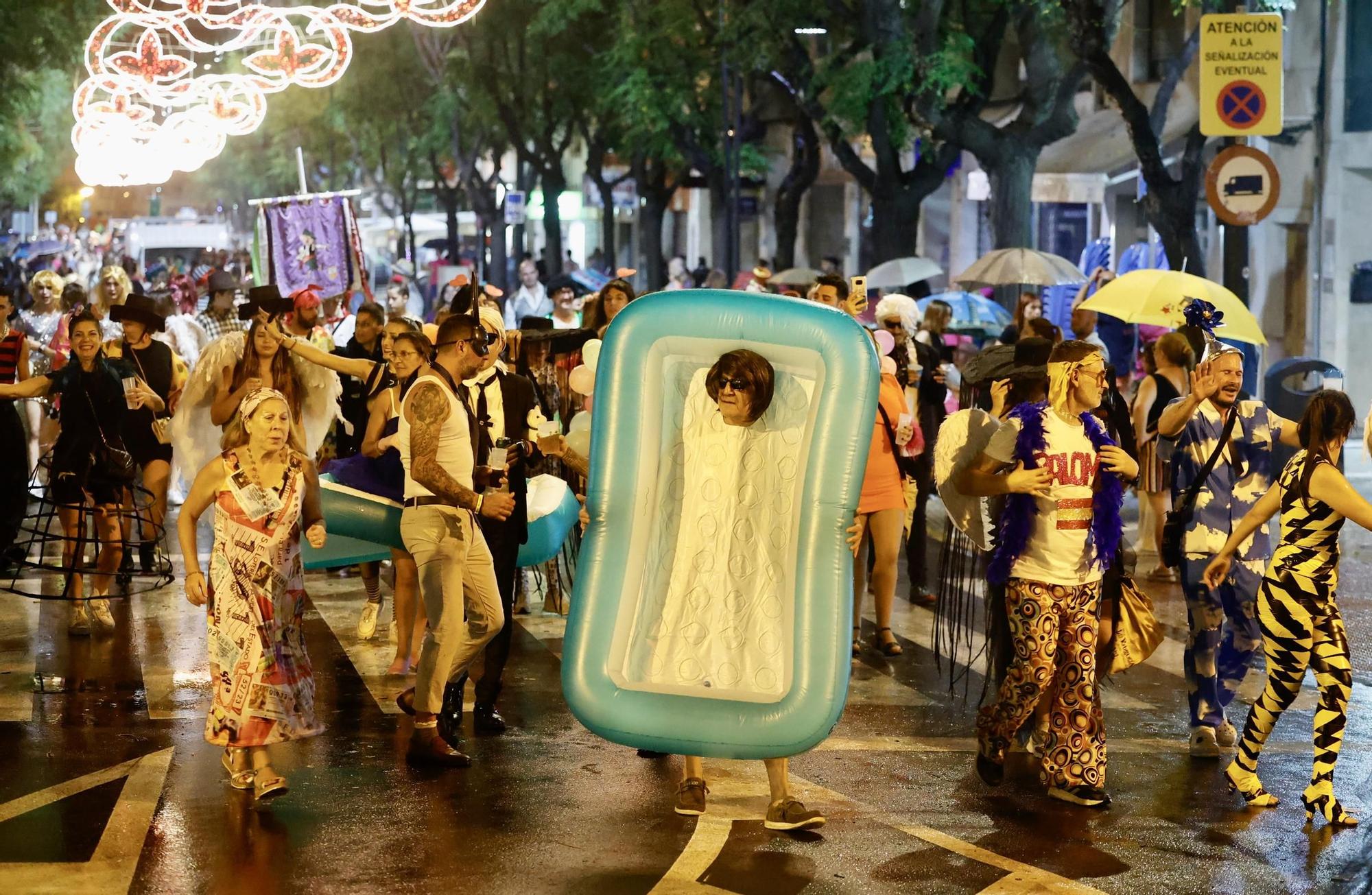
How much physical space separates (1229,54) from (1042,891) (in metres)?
10.7

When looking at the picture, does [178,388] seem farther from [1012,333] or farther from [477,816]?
[1012,333]

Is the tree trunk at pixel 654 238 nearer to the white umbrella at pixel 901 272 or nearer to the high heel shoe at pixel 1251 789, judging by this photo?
the white umbrella at pixel 901 272

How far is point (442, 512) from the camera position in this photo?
8219 mm

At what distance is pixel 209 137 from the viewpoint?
32.8 metres

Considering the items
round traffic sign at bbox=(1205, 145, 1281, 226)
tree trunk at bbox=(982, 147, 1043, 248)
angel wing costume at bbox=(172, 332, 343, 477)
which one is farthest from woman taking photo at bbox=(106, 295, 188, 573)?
tree trunk at bbox=(982, 147, 1043, 248)

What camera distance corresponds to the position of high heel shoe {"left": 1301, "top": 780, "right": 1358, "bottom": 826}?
7.38 metres

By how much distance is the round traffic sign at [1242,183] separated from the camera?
50.7 ft

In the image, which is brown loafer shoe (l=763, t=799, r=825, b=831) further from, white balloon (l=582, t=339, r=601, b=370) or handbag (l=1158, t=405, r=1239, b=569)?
white balloon (l=582, t=339, r=601, b=370)

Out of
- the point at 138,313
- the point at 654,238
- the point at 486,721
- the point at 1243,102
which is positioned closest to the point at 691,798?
the point at 486,721

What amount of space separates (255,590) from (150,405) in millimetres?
4192

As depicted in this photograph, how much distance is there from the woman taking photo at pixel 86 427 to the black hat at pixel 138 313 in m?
0.55

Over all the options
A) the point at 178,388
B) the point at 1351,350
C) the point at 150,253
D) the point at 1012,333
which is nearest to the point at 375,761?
the point at 178,388

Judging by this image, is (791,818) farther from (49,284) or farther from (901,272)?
(901,272)

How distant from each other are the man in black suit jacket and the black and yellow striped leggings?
3145 millimetres
